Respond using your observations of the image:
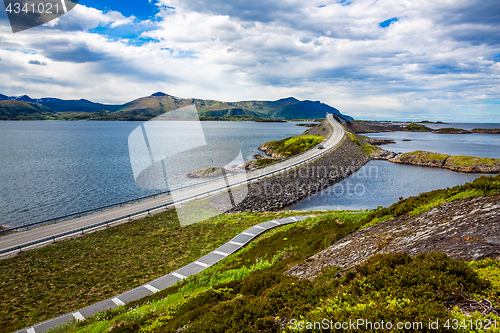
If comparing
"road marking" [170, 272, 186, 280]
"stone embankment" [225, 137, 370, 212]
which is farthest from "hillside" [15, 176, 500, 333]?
"stone embankment" [225, 137, 370, 212]

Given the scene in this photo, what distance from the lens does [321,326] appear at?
592 centimetres

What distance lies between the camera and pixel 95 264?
2161 centimetres

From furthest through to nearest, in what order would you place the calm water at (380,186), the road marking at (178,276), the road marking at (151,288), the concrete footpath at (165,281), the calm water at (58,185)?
the calm water at (380,186), the calm water at (58,185), the road marking at (178,276), the road marking at (151,288), the concrete footpath at (165,281)

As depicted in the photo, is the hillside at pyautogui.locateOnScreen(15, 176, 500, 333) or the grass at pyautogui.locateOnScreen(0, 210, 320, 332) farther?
the grass at pyautogui.locateOnScreen(0, 210, 320, 332)

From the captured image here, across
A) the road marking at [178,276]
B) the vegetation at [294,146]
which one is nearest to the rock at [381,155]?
the vegetation at [294,146]

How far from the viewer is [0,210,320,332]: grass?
53.8 ft

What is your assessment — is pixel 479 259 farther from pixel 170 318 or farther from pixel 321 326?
pixel 170 318

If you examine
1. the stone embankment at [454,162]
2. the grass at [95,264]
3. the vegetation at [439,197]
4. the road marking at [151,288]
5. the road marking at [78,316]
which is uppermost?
the vegetation at [439,197]

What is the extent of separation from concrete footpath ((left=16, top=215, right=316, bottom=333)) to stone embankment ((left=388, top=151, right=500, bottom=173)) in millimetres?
69750

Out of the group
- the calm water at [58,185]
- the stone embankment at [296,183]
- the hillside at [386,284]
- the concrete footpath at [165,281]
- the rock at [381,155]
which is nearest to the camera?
the hillside at [386,284]

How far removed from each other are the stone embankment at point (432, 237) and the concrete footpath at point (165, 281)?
10.7m

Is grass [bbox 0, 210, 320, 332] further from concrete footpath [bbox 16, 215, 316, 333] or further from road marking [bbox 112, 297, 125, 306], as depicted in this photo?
road marking [bbox 112, 297, 125, 306]

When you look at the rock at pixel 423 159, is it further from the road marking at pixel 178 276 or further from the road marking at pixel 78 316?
the road marking at pixel 78 316

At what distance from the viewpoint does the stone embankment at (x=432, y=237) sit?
24.9ft
